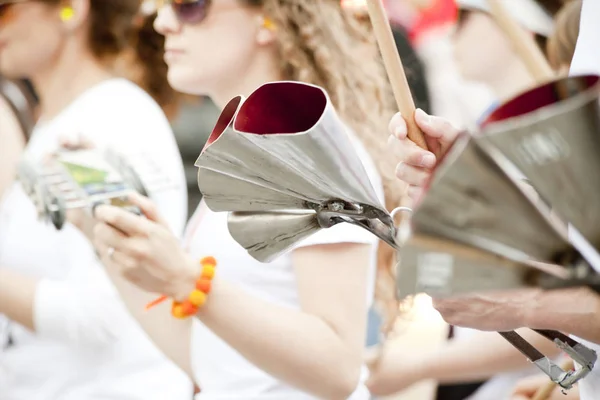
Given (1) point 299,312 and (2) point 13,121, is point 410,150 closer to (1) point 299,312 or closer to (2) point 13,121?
(1) point 299,312

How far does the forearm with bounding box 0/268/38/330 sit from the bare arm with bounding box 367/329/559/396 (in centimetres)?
58

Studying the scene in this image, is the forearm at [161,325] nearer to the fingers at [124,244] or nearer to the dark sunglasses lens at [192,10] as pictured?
the fingers at [124,244]

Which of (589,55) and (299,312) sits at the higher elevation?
(589,55)

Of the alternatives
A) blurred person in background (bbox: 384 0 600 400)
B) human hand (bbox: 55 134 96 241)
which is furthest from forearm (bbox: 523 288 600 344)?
human hand (bbox: 55 134 96 241)

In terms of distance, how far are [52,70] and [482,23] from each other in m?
0.87

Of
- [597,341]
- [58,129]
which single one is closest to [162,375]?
[58,129]

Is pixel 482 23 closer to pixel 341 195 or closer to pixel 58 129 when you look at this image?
pixel 58 129

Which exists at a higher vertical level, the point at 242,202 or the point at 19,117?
the point at 242,202

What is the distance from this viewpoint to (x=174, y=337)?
126 cm

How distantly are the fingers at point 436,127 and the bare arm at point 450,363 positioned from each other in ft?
2.30

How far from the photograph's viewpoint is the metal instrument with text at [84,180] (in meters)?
1.23

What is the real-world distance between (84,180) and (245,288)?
1.06 feet

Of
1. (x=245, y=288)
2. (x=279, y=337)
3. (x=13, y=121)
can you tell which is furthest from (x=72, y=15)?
(x=279, y=337)

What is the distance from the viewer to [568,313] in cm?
63
